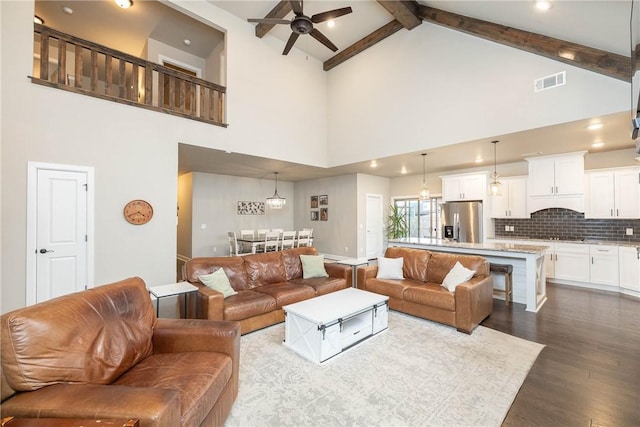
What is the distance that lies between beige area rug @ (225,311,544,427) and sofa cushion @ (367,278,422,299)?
716mm

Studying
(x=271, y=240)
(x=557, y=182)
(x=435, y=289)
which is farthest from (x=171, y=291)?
(x=557, y=182)

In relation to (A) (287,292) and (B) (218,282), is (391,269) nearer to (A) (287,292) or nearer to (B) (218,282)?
(A) (287,292)

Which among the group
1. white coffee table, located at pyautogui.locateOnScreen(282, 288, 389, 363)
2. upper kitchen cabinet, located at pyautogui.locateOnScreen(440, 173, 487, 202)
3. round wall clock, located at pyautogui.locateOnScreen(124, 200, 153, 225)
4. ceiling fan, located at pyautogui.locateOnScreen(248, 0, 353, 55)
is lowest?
white coffee table, located at pyautogui.locateOnScreen(282, 288, 389, 363)

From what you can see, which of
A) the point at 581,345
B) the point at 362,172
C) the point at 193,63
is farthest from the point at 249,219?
the point at 581,345

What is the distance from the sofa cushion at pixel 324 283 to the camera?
13.4 feet

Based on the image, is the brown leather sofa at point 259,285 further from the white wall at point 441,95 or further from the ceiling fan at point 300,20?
the ceiling fan at point 300,20

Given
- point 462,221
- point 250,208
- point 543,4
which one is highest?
point 543,4

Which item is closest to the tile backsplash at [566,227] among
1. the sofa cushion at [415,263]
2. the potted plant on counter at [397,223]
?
the potted plant on counter at [397,223]

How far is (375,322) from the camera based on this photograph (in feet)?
10.9

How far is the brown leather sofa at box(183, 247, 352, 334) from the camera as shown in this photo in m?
3.20

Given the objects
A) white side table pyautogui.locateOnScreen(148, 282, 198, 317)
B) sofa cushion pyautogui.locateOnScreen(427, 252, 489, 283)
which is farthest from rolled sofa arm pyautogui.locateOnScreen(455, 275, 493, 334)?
white side table pyautogui.locateOnScreen(148, 282, 198, 317)

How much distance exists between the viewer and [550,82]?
3.91 m

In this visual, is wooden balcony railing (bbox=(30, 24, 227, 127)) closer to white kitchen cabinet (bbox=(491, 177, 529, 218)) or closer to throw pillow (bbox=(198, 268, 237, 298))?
throw pillow (bbox=(198, 268, 237, 298))

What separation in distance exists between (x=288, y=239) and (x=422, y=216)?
417cm
